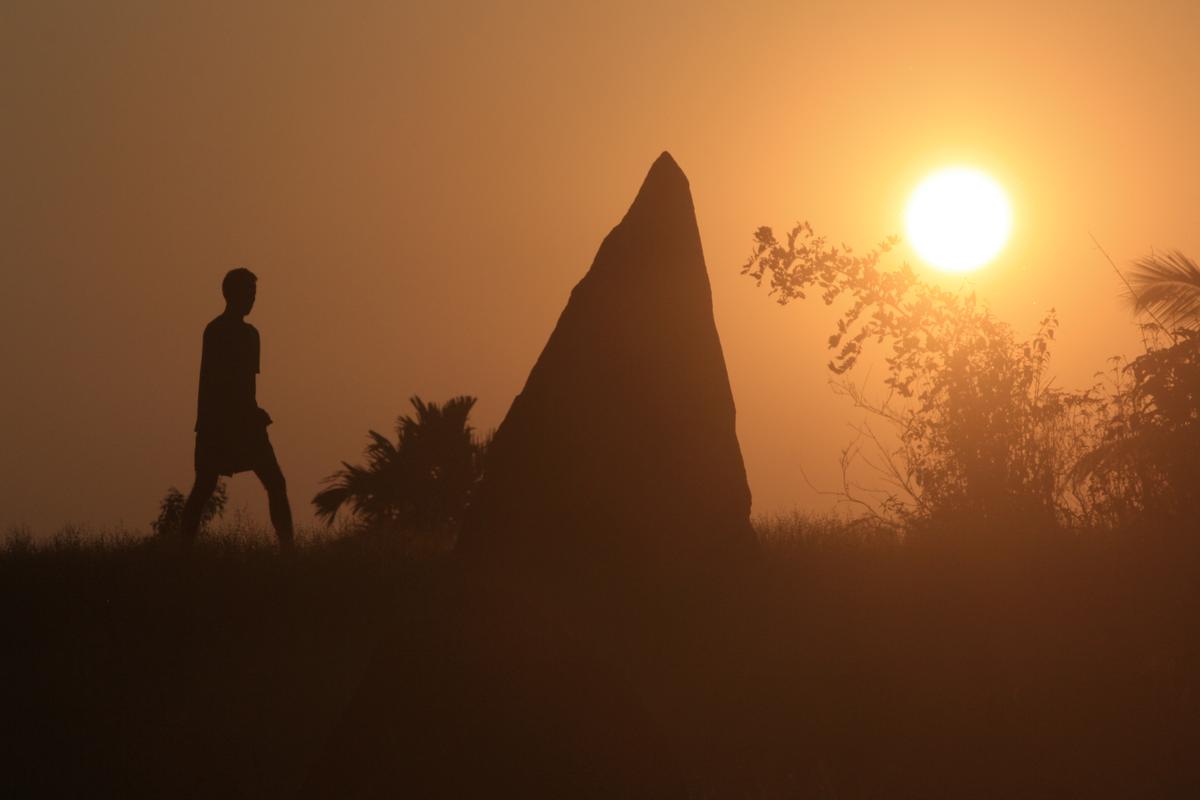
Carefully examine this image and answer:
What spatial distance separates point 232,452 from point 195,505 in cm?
65

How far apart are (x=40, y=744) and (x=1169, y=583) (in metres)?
9.16

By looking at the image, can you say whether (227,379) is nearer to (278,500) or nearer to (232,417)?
(232,417)

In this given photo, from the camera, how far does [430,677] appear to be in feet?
20.1

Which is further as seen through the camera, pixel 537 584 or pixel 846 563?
pixel 846 563

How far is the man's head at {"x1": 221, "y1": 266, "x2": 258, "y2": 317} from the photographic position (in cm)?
963

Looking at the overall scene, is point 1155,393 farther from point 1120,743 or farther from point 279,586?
point 279,586

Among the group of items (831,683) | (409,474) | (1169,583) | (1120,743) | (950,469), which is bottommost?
(1120,743)

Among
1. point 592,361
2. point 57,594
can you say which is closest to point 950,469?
point 592,361

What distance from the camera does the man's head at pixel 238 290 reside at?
963 cm

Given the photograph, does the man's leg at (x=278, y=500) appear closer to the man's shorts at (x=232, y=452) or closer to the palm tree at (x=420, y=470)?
the man's shorts at (x=232, y=452)

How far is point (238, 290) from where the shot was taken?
9.63 metres

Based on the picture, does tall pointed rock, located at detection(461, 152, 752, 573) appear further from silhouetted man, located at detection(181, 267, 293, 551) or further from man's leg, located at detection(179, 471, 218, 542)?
man's leg, located at detection(179, 471, 218, 542)

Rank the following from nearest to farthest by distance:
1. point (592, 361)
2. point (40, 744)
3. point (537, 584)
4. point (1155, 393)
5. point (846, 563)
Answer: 1. point (537, 584)
2. point (592, 361)
3. point (40, 744)
4. point (846, 563)
5. point (1155, 393)

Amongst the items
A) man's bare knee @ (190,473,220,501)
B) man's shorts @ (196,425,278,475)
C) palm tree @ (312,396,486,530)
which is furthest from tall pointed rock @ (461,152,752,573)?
palm tree @ (312,396,486,530)
